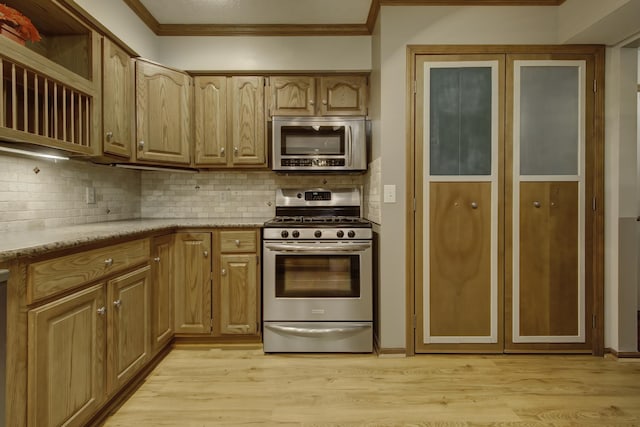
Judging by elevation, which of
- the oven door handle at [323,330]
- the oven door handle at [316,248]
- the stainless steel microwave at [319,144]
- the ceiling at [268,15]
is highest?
the ceiling at [268,15]

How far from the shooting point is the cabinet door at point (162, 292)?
2426 millimetres

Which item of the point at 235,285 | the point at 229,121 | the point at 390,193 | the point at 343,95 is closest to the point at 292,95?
the point at 343,95

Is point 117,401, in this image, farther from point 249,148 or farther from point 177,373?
point 249,148

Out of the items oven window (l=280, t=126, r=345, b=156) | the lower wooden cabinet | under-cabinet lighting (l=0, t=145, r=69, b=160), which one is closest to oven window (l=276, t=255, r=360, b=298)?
the lower wooden cabinet

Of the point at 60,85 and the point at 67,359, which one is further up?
the point at 60,85

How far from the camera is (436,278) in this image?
260 cm

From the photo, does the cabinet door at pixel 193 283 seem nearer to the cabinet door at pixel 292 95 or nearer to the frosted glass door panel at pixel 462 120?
the cabinet door at pixel 292 95

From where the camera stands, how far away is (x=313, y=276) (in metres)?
2.73

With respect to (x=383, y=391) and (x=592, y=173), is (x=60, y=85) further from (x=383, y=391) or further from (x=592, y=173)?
(x=592, y=173)

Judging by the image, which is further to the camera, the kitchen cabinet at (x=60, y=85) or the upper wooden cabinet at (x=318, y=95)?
the upper wooden cabinet at (x=318, y=95)

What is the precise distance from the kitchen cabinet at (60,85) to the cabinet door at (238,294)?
1.20m

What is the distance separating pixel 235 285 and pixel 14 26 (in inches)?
76.5

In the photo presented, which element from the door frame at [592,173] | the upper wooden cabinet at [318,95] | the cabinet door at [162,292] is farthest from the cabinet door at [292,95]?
the cabinet door at [162,292]

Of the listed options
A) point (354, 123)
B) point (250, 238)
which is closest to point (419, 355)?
point (250, 238)
